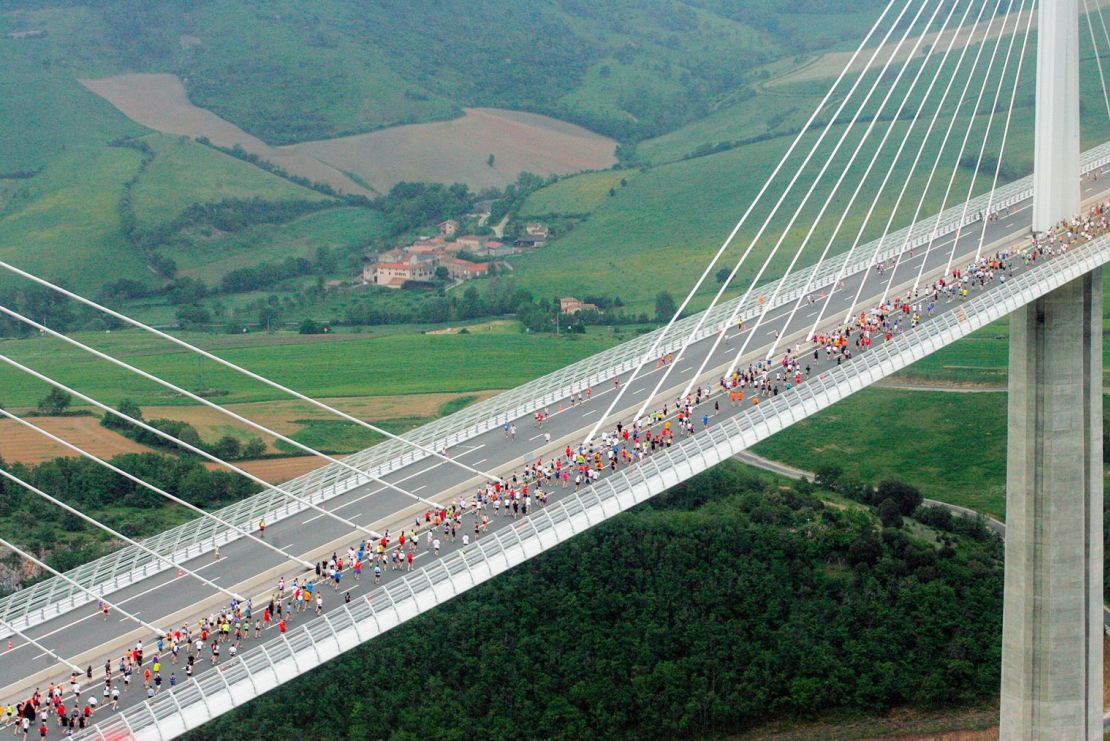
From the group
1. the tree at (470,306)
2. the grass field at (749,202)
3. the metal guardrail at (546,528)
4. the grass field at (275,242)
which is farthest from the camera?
the grass field at (275,242)

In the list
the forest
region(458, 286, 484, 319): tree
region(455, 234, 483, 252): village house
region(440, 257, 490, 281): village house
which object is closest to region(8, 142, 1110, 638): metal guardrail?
the forest

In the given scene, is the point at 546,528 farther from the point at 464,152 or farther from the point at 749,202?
the point at 464,152

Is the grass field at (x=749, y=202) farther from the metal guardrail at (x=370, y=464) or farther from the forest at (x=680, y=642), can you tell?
the metal guardrail at (x=370, y=464)

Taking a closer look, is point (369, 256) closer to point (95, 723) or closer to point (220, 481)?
point (220, 481)

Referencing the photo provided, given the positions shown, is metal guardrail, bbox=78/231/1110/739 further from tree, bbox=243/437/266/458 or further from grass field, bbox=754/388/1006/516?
tree, bbox=243/437/266/458

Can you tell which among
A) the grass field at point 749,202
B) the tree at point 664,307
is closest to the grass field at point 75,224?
the grass field at point 749,202

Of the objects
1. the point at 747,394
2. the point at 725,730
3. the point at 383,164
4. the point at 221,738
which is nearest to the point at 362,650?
the point at 221,738

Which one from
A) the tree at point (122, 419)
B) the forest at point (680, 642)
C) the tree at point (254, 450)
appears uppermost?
the tree at point (122, 419)
